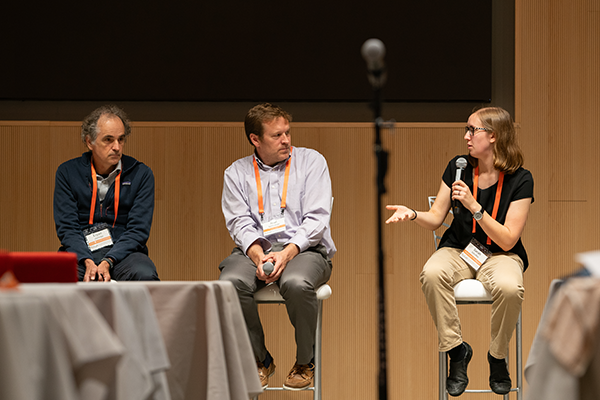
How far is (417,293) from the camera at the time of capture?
11.4 ft

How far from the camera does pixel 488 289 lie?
99.9 inches

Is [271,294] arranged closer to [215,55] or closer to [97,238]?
[97,238]

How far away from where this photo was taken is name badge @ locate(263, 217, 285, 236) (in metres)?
2.83

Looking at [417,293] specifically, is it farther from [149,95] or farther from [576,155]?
[149,95]

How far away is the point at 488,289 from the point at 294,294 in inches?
33.2

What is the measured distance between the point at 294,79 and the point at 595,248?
6.74ft

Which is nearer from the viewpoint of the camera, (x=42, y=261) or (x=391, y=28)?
(x=42, y=261)

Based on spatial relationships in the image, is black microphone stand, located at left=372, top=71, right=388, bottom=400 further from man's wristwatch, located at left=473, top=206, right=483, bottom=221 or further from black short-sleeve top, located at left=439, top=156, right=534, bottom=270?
black short-sleeve top, located at left=439, top=156, right=534, bottom=270

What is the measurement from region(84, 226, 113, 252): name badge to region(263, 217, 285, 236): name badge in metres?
0.77

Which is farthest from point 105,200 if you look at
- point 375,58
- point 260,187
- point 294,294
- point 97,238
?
point 375,58

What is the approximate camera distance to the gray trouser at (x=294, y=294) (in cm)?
250

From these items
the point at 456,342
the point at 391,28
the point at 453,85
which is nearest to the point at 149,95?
the point at 391,28

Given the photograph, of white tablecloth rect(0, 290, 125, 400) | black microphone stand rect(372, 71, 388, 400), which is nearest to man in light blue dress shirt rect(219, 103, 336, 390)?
black microphone stand rect(372, 71, 388, 400)

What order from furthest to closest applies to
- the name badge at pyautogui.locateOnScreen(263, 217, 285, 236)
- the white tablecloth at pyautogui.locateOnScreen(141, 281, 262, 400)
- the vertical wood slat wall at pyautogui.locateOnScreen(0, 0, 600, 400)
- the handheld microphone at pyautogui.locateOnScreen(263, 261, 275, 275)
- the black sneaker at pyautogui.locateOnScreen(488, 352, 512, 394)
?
the vertical wood slat wall at pyautogui.locateOnScreen(0, 0, 600, 400) → the name badge at pyautogui.locateOnScreen(263, 217, 285, 236) → the handheld microphone at pyautogui.locateOnScreen(263, 261, 275, 275) → the black sneaker at pyautogui.locateOnScreen(488, 352, 512, 394) → the white tablecloth at pyautogui.locateOnScreen(141, 281, 262, 400)
